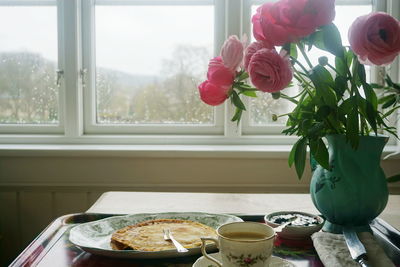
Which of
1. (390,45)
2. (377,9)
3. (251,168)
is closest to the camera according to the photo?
(390,45)

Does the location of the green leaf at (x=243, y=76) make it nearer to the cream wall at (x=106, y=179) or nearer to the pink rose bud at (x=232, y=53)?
the pink rose bud at (x=232, y=53)

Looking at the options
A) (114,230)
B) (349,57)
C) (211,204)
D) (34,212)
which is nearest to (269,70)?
(349,57)

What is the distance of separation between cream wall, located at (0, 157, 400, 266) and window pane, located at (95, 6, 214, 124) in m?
0.37

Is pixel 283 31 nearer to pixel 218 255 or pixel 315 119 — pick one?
pixel 315 119

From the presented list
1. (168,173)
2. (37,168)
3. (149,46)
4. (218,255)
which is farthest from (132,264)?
(149,46)

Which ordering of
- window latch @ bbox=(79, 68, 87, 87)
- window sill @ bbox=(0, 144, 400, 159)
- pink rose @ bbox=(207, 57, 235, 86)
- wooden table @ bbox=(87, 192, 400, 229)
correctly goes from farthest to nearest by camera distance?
window latch @ bbox=(79, 68, 87, 87) < window sill @ bbox=(0, 144, 400, 159) < wooden table @ bbox=(87, 192, 400, 229) < pink rose @ bbox=(207, 57, 235, 86)

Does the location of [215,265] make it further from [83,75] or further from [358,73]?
[83,75]

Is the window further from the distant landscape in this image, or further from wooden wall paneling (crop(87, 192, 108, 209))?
wooden wall paneling (crop(87, 192, 108, 209))

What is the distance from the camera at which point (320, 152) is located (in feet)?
2.61

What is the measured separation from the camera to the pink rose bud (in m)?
0.83

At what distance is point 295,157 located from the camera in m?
0.81

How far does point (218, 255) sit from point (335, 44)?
41 centimetres

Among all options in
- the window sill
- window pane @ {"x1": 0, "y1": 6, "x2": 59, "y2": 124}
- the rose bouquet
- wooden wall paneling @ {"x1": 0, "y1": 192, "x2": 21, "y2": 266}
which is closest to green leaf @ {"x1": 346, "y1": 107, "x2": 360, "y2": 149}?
the rose bouquet

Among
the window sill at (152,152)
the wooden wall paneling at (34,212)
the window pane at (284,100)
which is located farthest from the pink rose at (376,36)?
the wooden wall paneling at (34,212)
